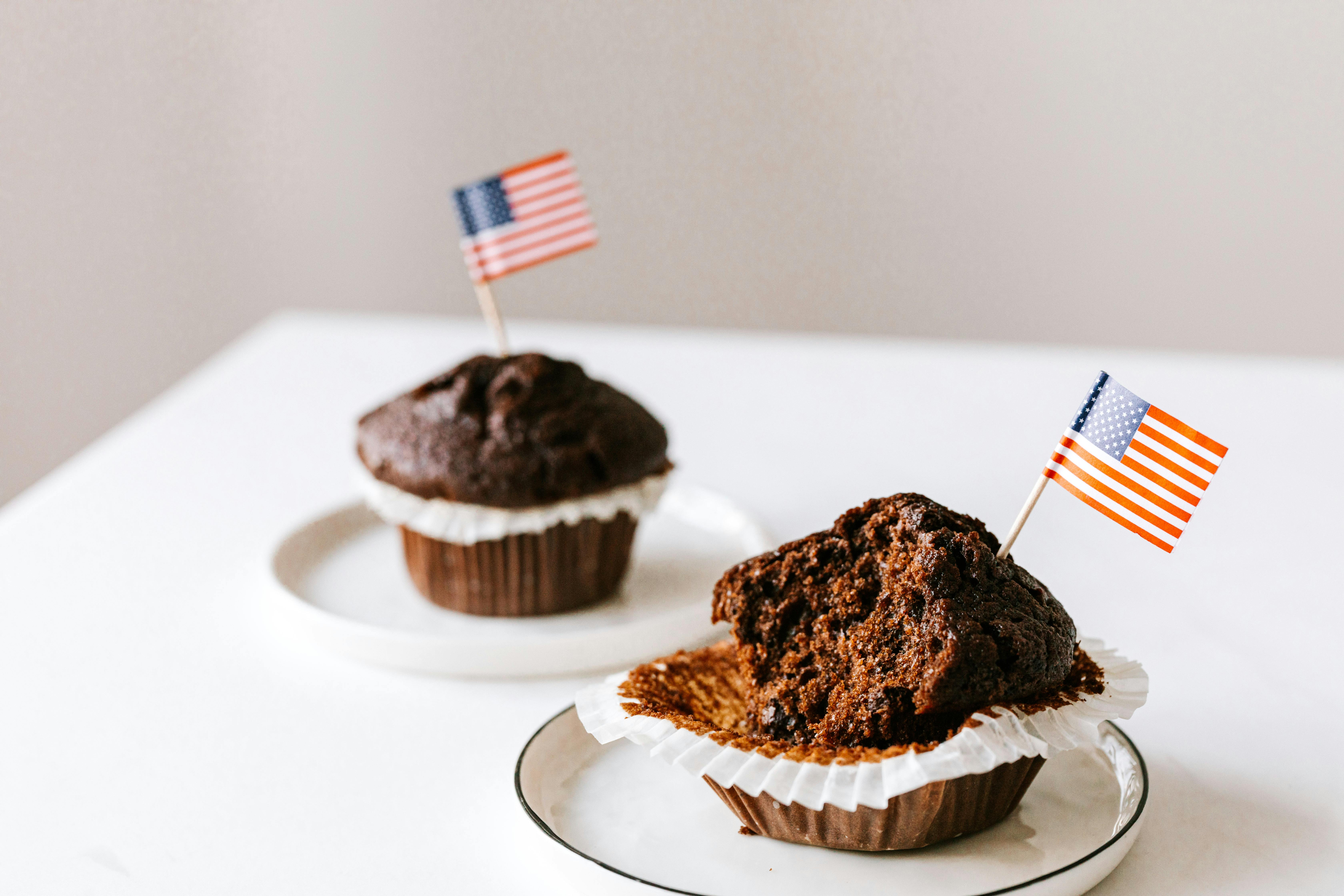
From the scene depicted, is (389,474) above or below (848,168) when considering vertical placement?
below

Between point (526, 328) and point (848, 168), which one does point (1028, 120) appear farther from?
point (526, 328)

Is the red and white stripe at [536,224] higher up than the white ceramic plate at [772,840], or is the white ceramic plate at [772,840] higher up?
the red and white stripe at [536,224]

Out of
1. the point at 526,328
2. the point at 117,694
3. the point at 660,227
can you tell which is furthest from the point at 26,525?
the point at 660,227

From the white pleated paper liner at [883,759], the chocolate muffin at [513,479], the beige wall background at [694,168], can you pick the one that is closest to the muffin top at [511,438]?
the chocolate muffin at [513,479]

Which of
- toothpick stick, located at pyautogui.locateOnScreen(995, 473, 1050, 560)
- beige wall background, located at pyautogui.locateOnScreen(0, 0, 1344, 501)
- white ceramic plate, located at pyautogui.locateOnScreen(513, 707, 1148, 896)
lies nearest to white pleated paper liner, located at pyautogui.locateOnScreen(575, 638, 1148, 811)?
white ceramic plate, located at pyautogui.locateOnScreen(513, 707, 1148, 896)

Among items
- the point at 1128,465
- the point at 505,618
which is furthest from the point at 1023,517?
the point at 505,618

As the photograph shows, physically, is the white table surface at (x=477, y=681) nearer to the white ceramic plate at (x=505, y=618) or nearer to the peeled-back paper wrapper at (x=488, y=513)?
the white ceramic plate at (x=505, y=618)

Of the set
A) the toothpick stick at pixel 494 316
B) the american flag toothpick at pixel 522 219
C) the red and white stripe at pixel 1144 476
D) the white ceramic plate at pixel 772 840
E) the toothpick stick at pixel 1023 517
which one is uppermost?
the red and white stripe at pixel 1144 476
